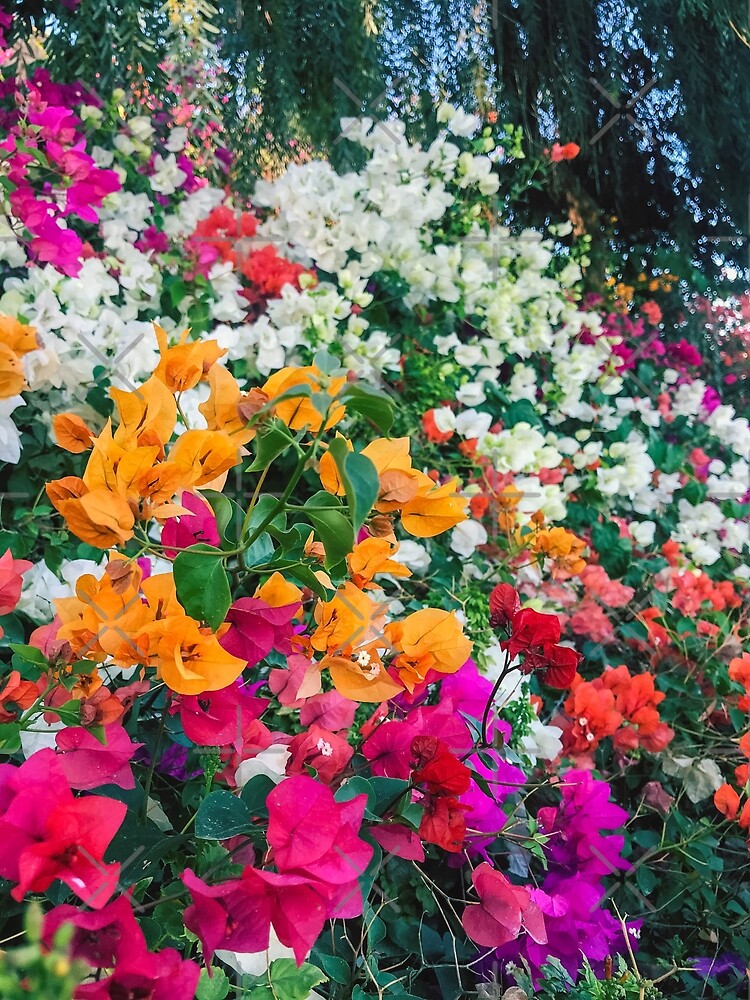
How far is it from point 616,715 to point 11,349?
2.15ft

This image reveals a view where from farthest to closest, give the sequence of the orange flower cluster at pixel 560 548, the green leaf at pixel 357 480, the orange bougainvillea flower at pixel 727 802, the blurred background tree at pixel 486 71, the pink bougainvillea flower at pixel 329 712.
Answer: the blurred background tree at pixel 486 71 → the orange flower cluster at pixel 560 548 → the orange bougainvillea flower at pixel 727 802 → the pink bougainvillea flower at pixel 329 712 → the green leaf at pixel 357 480

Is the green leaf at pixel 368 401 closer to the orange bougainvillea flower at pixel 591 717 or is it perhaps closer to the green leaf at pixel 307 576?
the green leaf at pixel 307 576

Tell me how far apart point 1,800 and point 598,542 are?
127cm

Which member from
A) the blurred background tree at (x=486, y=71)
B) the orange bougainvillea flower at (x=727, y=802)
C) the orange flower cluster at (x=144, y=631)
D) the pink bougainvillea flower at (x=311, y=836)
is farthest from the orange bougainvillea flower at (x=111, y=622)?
the blurred background tree at (x=486, y=71)

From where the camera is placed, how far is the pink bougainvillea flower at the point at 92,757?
Answer: 415mm

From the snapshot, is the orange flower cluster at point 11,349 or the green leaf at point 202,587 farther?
the orange flower cluster at point 11,349

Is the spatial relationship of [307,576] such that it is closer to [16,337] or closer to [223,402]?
[223,402]

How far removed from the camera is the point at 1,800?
15.0 inches

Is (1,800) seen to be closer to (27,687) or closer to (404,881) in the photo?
(27,687)

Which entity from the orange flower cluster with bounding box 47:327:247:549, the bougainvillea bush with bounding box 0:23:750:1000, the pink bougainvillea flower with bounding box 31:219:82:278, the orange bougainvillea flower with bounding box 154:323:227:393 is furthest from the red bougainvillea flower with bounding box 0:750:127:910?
the pink bougainvillea flower with bounding box 31:219:82:278

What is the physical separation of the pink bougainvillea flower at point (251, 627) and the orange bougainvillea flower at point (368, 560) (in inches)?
1.7

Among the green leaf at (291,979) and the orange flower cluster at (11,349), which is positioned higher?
the orange flower cluster at (11,349)

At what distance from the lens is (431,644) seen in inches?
17.0

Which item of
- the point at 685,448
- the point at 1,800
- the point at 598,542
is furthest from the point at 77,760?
the point at 685,448
